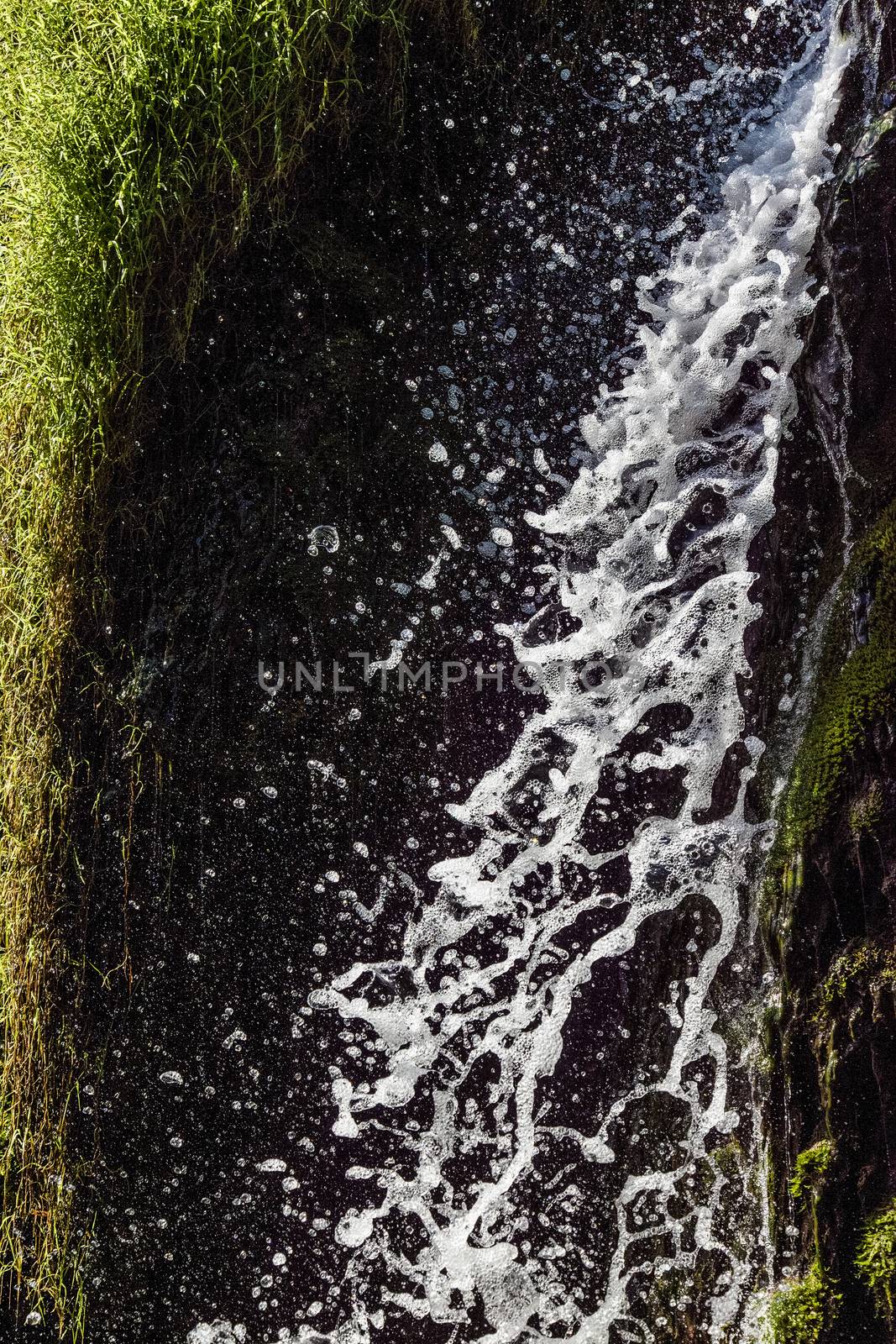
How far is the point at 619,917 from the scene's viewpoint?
1.44 meters

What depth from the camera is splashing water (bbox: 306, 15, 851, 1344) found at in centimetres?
138

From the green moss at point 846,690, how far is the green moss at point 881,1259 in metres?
0.58

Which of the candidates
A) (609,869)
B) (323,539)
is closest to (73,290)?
(323,539)

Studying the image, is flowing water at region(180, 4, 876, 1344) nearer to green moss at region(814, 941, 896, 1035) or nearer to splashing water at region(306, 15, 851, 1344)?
splashing water at region(306, 15, 851, 1344)

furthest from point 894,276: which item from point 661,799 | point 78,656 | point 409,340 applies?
point 78,656

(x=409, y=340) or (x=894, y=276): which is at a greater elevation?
(x=894, y=276)

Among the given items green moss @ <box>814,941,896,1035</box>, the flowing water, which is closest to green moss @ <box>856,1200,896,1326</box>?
the flowing water

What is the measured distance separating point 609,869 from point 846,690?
51 cm

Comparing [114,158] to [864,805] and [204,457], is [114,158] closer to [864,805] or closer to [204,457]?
[204,457]

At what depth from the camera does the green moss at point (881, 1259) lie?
1.36 m

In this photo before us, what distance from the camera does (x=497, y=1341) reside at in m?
1.36

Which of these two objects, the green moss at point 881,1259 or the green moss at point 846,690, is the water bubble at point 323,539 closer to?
the green moss at point 846,690

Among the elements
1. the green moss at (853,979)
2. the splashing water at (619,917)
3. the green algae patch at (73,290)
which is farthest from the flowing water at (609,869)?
A: the green algae patch at (73,290)

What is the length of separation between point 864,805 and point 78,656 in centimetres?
130
